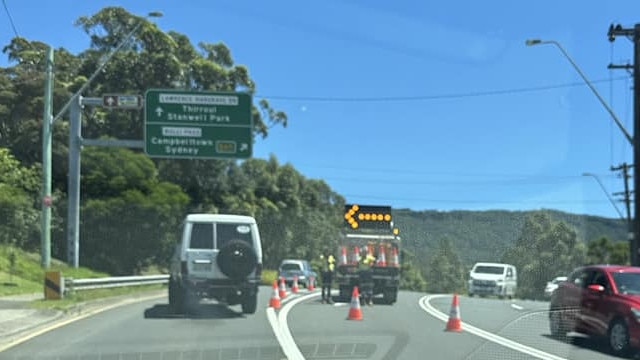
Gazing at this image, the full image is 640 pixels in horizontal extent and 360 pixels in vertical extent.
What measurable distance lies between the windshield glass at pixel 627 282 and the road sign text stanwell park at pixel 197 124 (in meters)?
13.1

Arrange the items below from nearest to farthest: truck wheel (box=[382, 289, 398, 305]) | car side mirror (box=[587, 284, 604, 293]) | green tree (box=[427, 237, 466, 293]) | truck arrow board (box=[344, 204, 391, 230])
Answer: car side mirror (box=[587, 284, 604, 293]), green tree (box=[427, 237, 466, 293]), truck arrow board (box=[344, 204, 391, 230]), truck wheel (box=[382, 289, 398, 305])

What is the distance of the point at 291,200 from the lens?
4728 cm

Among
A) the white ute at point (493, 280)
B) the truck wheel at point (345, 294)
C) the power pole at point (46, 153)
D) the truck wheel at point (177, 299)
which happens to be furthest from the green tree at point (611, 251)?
the truck wheel at point (177, 299)

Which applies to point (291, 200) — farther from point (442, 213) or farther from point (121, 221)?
point (442, 213)

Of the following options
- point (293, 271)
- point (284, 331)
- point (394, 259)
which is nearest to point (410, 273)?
point (394, 259)

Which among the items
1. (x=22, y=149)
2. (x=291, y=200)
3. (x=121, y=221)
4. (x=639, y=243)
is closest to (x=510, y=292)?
(x=639, y=243)

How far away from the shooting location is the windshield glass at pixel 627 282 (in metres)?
14.1

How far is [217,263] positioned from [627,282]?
9.43 meters

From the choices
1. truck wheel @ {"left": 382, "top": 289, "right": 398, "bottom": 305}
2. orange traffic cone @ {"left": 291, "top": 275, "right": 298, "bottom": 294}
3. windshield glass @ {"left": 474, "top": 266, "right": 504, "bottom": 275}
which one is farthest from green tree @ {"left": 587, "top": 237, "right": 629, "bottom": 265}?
truck wheel @ {"left": 382, "top": 289, "right": 398, "bottom": 305}

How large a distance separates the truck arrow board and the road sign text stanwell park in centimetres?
366

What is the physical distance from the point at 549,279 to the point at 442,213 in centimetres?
337

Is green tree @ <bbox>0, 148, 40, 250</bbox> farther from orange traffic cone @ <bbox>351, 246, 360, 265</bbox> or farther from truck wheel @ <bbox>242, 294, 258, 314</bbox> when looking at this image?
truck wheel @ <bbox>242, 294, 258, 314</bbox>

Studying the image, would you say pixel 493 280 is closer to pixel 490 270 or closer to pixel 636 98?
pixel 490 270

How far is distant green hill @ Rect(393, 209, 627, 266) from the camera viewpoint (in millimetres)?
20359
